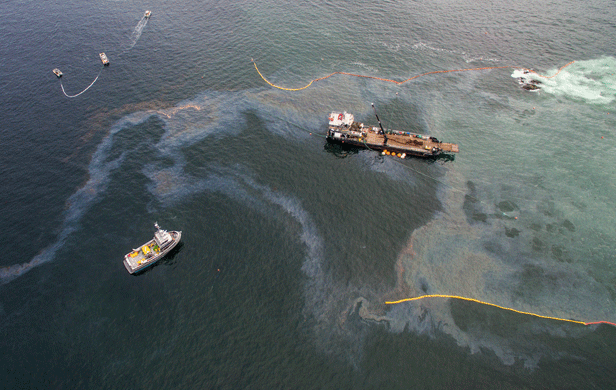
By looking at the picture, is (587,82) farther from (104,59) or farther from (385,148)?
(104,59)

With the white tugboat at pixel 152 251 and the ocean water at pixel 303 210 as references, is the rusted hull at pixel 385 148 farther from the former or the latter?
the white tugboat at pixel 152 251

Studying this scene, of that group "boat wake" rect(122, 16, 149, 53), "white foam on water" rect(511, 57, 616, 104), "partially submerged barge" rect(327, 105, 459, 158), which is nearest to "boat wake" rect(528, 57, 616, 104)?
"white foam on water" rect(511, 57, 616, 104)

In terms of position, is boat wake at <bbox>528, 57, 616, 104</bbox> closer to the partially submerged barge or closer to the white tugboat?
the partially submerged barge

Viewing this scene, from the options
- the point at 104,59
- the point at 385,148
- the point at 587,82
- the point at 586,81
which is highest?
the point at 104,59

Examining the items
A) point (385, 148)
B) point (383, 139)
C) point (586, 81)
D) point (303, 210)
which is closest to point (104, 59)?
point (303, 210)

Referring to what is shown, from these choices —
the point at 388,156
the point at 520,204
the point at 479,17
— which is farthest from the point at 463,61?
the point at 520,204

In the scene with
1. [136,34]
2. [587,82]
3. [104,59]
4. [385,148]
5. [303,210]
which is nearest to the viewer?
[303,210]

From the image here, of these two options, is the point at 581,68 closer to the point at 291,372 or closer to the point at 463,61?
the point at 463,61
